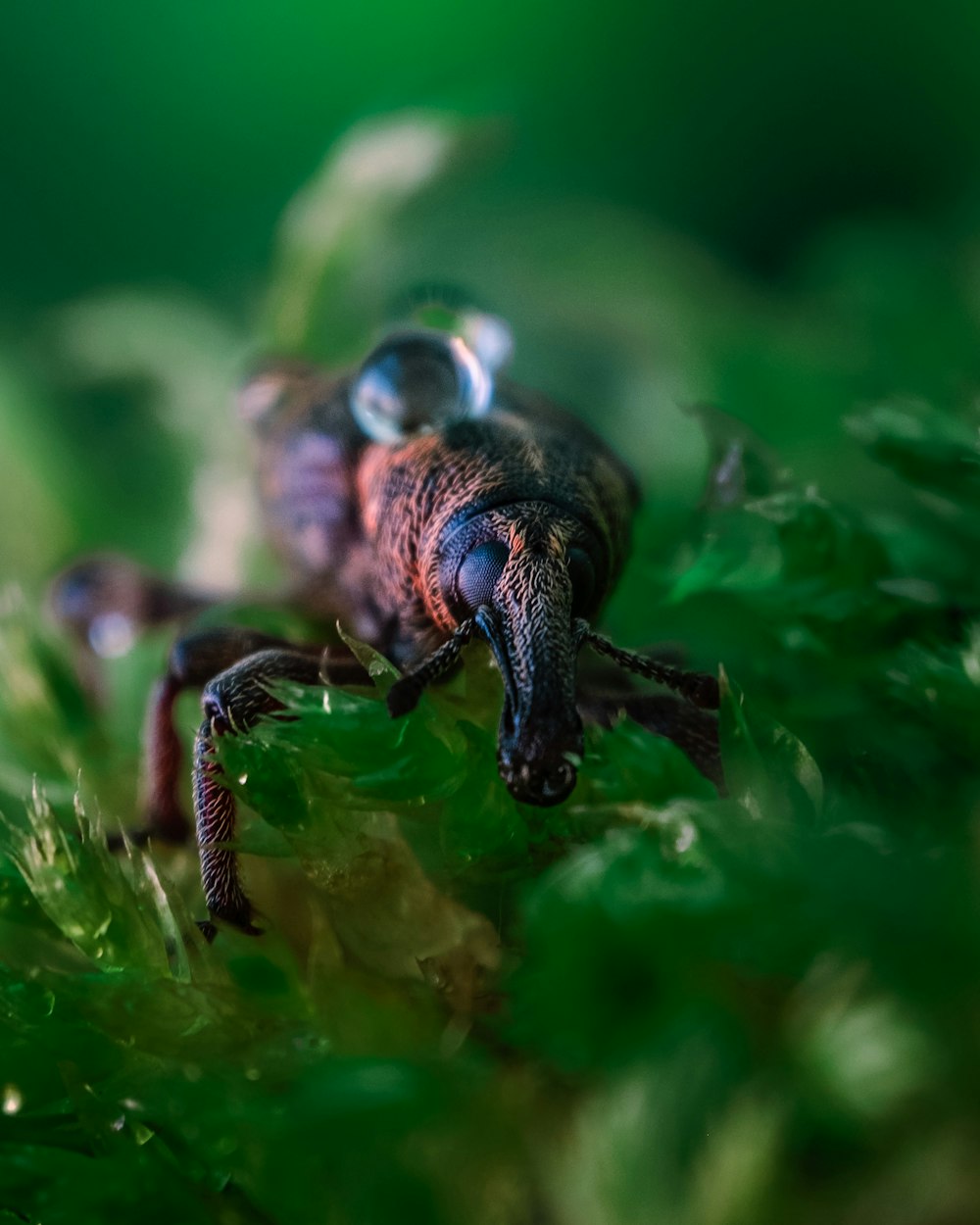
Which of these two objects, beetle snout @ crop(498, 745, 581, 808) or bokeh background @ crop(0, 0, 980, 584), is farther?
bokeh background @ crop(0, 0, 980, 584)

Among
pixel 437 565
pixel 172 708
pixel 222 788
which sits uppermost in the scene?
pixel 437 565

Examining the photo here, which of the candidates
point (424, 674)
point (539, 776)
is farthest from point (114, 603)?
point (539, 776)

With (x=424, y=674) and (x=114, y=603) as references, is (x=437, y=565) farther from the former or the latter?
(x=114, y=603)

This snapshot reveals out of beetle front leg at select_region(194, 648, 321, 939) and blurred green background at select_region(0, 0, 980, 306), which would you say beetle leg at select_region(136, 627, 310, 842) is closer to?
beetle front leg at select_region(194, 648, 321, 939)

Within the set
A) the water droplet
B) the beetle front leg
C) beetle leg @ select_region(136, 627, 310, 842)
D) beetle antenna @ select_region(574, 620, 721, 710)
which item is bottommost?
beetle leg @ select_region(136, 627, 310, 842)

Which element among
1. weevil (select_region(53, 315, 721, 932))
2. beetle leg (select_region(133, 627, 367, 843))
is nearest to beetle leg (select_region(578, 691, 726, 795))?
→ weevil (select_region(53, 315, 721, 932))
